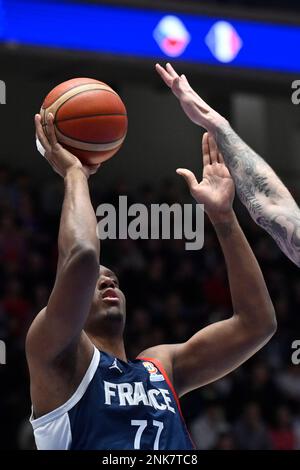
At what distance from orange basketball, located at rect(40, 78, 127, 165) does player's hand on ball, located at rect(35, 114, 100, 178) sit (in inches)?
1.9

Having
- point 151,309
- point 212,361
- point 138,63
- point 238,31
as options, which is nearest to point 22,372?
point 151,309

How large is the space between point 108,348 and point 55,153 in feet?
2.90

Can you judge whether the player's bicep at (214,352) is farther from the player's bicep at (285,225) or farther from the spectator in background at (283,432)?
the spectator in background at (283,432)

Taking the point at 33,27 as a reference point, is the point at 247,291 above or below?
below

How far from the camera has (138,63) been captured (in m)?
8.41

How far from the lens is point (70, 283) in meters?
3.41

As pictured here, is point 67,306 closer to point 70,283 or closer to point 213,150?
point 70,283

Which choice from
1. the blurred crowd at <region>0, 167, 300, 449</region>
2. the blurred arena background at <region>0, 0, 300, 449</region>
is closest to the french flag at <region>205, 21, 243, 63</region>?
the blurred arena background at <region>0, 0, 300, 449</region>

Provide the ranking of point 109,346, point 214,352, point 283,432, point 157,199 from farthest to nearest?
point 157,199, point 283,432, point 214,352, point 109,346

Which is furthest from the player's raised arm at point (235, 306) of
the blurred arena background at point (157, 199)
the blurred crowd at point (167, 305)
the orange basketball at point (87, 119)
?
the blurred arena background at point (157, 199)

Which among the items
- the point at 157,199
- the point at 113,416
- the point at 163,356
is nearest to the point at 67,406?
the point at 113,416

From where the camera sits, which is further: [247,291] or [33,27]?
[33,27]

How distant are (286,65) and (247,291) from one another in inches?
199

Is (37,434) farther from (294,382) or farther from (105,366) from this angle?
(294,382)
